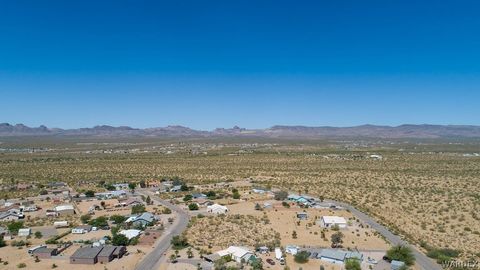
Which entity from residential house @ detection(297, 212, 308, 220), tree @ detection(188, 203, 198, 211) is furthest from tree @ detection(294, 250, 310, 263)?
tree @ detection(188, 203, 198, 211)

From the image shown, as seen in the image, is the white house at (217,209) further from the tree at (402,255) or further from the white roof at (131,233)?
the tree at (402,255)

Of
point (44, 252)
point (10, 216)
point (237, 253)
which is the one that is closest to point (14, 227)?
point (10, 216)

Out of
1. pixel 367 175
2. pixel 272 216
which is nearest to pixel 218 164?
pixel 367 175

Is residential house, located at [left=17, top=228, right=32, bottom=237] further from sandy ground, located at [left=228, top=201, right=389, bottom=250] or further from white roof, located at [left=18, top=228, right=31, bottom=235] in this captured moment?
sandy ground, located at [left=228, top=201, right=389, bottom=250]

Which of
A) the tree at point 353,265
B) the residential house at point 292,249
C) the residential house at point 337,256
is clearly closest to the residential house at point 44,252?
the residential house at point 292,249

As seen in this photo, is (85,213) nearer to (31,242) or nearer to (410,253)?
(31,242)

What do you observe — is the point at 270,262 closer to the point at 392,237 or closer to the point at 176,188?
the point at 392,237
